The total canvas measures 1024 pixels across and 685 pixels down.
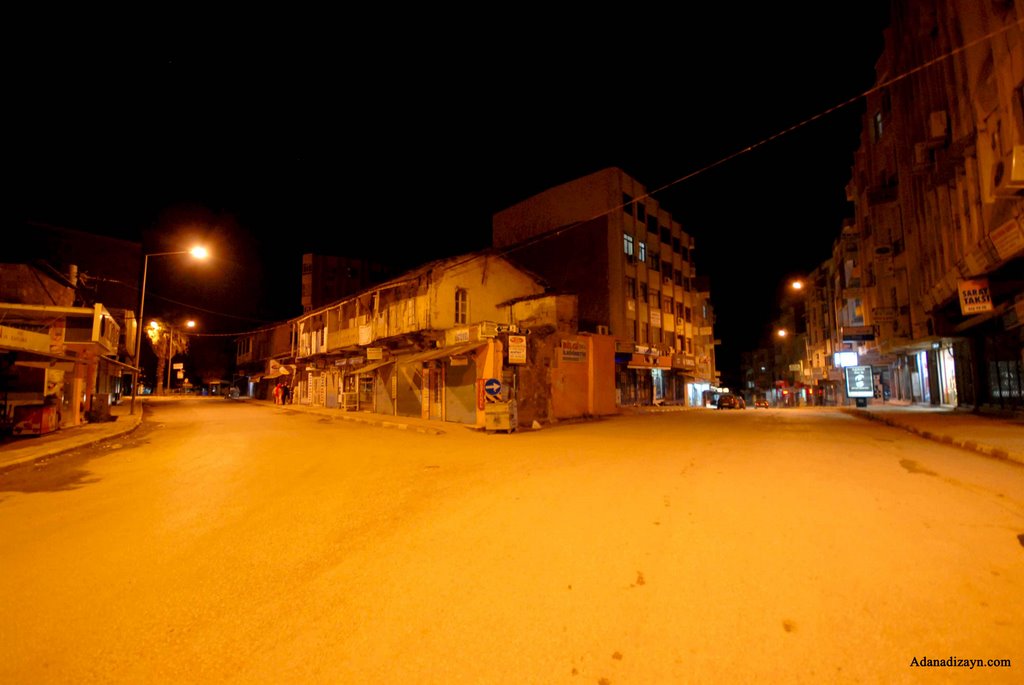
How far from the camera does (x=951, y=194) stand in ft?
58.6

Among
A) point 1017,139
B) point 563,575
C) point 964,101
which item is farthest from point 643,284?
point 563,575

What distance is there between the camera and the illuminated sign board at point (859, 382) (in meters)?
33.1

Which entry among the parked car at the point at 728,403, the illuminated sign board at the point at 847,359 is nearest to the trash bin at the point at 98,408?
the parked car at the point at 728,403

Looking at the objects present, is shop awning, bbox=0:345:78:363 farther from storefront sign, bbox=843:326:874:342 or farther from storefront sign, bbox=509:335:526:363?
storefront sign, bbox=843:326:874:342

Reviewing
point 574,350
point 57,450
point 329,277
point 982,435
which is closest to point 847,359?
point 574,350

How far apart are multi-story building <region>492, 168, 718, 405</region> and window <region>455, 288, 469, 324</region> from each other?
7757 millimetres

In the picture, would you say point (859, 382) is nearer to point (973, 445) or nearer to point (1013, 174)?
point (973, 445)

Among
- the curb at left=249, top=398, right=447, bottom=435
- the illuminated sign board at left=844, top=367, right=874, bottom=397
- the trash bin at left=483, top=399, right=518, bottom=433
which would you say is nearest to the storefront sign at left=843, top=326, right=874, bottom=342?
the illuminated sign board at left=844, top=367, right=874, bottom=397

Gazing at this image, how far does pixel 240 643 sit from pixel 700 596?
316 centimetres

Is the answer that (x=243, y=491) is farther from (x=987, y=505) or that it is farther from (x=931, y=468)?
(x=931, y=468)

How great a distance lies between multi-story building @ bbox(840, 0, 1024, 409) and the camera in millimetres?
12758

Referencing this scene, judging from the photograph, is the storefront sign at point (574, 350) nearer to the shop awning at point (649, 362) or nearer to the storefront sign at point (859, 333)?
the shop awning at point (649, 362)

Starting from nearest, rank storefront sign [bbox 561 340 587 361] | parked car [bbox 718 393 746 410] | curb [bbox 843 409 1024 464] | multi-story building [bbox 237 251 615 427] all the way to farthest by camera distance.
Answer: curb [bbox 843 409 1024 464] < multi-story building [bbox 237 251 615 427] < storefront sign [bbox 561 340 587 361] < parked car [bbox 718 393 746 410]

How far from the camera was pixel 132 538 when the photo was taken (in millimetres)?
5289
